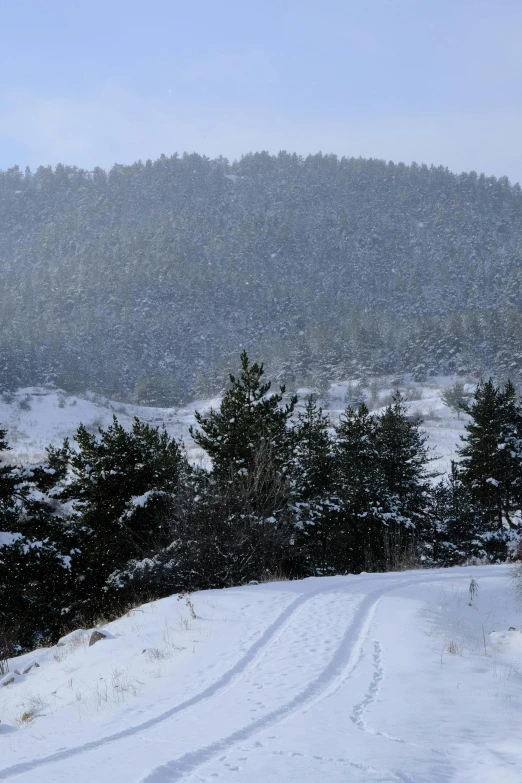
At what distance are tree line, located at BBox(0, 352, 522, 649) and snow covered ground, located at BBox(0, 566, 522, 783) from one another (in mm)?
4660

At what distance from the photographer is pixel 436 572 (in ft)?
59.2

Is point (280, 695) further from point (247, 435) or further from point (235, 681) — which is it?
point (247, 435)

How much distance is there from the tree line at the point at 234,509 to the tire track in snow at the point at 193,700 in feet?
20.6

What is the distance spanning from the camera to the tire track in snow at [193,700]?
203 inches

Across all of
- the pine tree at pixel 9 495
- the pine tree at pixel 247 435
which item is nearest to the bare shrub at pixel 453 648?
the pine tree at pixel 247 435

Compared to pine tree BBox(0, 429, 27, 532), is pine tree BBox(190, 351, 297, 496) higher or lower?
higher

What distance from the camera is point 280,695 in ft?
22.4

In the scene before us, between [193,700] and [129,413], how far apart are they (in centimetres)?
7670

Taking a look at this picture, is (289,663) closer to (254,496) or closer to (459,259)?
(254,496)

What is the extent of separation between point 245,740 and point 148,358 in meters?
123

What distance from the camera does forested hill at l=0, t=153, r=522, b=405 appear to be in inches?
4277

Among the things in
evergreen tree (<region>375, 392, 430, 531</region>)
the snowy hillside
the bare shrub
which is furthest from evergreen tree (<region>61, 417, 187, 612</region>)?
the snowy hillside

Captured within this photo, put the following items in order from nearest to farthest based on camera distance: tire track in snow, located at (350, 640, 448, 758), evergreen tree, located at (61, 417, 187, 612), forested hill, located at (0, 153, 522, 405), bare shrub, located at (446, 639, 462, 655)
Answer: tire track in snow, located at (350, 640, 448, 758)
bare shrub, located at (446, 639, 462, 655)
evergreen tree, located at (61, 417, 187, 612)
forested hill, located at (0, 153, 522, 405)

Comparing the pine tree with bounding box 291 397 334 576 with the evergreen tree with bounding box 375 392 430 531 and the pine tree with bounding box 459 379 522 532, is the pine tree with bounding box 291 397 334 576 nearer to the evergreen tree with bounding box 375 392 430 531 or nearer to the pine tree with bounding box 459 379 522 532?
the evergreen tree with bounding box 375 392 430 531
